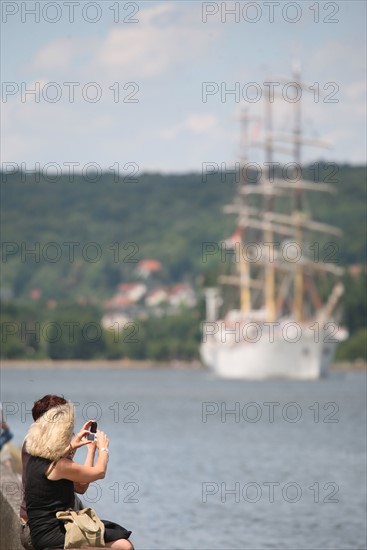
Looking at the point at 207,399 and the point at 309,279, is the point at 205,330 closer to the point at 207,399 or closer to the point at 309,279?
the point at 309,279

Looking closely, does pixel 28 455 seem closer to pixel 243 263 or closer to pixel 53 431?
pixel 53 431

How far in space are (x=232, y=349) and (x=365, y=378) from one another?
57.8 ft

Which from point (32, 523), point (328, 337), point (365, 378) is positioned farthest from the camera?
point (365, 378)

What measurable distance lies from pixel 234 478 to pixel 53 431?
23276 mm

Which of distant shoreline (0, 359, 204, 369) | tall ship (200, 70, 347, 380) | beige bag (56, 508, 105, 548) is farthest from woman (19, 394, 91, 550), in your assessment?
distant shoreline (0, 359, 204, 369)

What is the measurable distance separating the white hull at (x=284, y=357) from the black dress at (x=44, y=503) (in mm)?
105363

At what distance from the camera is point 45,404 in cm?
762

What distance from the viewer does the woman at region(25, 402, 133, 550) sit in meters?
7.51

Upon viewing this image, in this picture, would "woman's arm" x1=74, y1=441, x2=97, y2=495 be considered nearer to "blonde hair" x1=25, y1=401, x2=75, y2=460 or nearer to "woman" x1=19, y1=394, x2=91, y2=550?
"woman" x1=19, y1=394, x2=91, y2=550

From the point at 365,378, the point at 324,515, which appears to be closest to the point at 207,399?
the point at 365,378

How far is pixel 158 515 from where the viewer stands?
2123 cm

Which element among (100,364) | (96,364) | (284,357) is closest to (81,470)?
(284,357)

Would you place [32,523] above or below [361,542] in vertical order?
above

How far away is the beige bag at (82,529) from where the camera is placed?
7578mm
